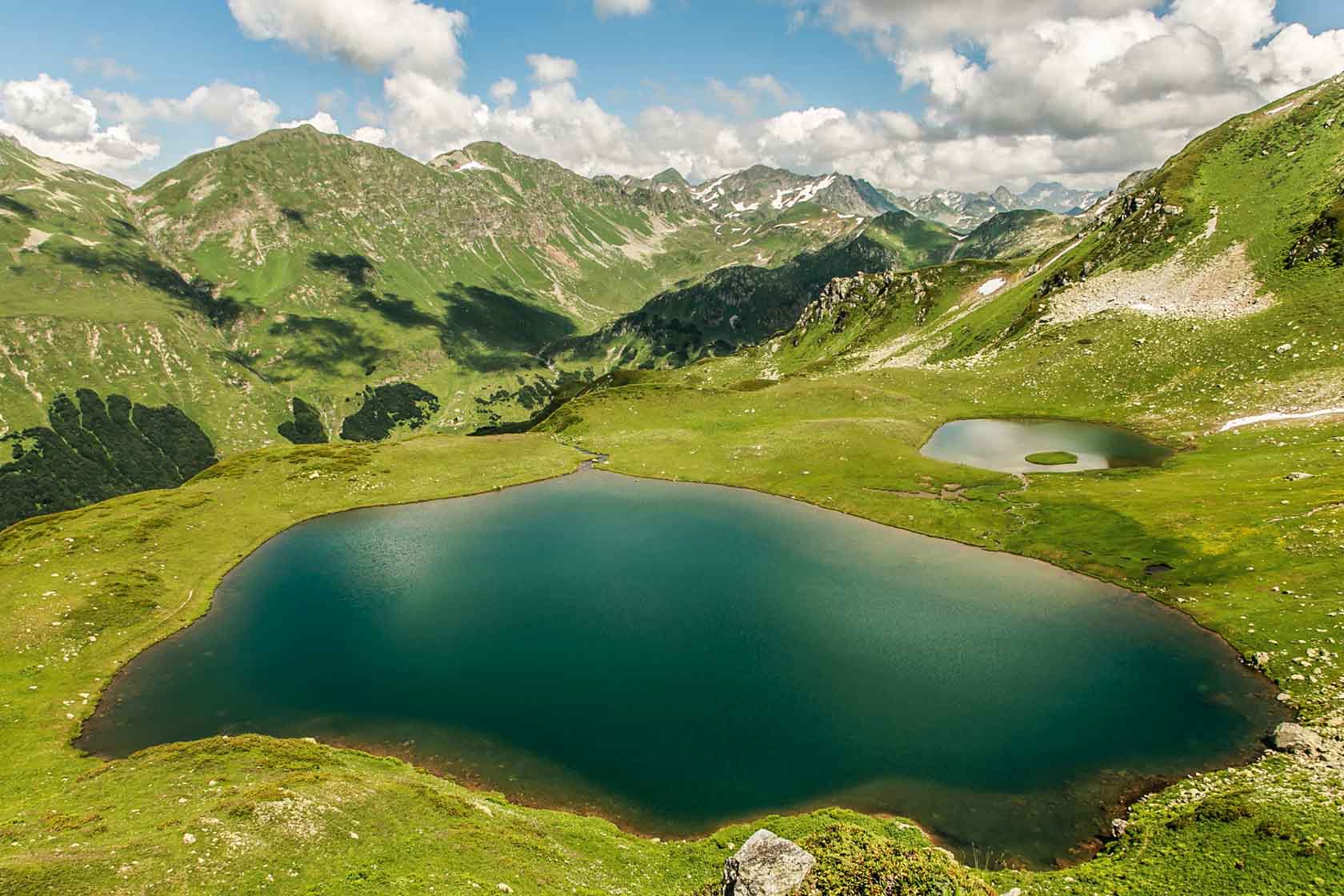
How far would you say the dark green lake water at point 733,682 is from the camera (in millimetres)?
36156

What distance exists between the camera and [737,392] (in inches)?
6575

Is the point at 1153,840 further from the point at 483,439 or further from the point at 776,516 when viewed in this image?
the point at 483,439

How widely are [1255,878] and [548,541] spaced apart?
228 ft

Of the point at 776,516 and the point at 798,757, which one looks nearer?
the point at 798,757

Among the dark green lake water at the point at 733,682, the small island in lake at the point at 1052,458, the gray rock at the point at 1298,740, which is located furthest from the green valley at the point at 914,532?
the dark green lake water at the point at 733,682

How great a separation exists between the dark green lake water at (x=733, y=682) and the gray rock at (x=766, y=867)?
1525 centimetres

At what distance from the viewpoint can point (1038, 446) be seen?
340ft

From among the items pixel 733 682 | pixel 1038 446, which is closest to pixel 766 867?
pixel 733 682

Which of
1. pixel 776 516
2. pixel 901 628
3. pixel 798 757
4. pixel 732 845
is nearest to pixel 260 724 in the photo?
pixel 732 845

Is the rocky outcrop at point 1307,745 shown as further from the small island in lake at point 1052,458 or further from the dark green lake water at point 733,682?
the small island in lake at point 1052,458

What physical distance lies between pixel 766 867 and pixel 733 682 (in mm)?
26328

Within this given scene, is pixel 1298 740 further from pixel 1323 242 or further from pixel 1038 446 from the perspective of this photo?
pixel 1323 242

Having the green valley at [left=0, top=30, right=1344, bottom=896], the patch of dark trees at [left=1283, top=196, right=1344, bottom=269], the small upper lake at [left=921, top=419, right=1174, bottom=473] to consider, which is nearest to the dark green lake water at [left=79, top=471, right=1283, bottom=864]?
the green valley at [left=0, top=30, right=1344, bottom=896]

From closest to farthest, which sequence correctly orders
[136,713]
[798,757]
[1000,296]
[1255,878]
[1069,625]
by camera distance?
[1255,878] < [798,757] < [136,713] < [1069,625] < [1000,296]
